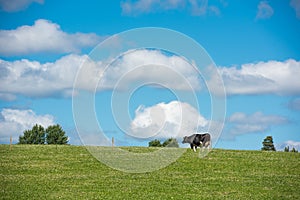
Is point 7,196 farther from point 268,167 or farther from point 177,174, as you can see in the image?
point 268,167

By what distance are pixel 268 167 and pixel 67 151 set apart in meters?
19.2

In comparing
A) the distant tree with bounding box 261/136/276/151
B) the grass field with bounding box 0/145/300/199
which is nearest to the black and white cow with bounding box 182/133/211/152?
the grass field with bounding box 0/145/300/199

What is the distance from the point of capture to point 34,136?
366ft

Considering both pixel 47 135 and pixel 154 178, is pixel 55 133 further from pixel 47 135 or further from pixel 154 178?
pixel 154 178

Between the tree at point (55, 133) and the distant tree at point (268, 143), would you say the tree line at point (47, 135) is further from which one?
the distant tree at point (268, 143)

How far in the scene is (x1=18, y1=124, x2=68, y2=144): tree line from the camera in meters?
111

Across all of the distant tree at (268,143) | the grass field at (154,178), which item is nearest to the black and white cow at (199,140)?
the grass field at (154,178)

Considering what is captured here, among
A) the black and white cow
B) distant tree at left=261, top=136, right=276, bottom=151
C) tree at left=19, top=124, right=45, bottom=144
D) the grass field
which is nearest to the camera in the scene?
the grass field

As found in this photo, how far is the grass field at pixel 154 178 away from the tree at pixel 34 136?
63.7 meters

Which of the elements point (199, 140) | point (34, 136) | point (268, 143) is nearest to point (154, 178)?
point (199, 140)

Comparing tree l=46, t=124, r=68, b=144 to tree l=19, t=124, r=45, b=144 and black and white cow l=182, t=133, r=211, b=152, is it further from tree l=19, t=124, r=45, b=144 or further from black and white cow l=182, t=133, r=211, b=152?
black and white cow l=182, t=133, r=211, b=152

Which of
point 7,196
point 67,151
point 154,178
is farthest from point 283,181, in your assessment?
point 67,151

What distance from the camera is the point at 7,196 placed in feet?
91.1

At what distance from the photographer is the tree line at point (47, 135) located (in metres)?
111
